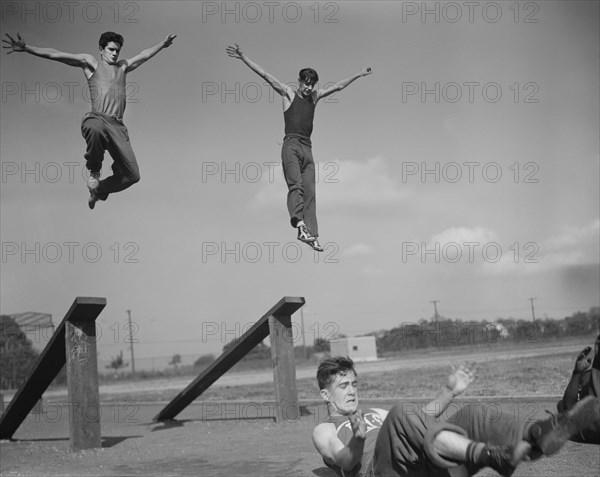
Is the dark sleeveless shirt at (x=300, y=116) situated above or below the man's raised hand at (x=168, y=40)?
below

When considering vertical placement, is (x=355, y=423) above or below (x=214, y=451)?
above

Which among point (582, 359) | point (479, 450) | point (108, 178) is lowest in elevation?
point (479, 450)

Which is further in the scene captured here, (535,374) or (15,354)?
(15,354)

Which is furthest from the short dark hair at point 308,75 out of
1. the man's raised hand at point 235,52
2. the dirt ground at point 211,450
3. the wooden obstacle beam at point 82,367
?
the wooden obstacle beam at point 82,367

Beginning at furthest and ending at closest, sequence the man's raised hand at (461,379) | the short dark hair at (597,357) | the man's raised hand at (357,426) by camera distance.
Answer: the short dark hair at (597,357) → the man's raised hand at (357,426) → the man's raised hand at (461,379)

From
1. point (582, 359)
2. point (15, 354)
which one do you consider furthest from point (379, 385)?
point (15, 354)

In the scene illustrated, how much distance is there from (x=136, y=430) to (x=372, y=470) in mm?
9182

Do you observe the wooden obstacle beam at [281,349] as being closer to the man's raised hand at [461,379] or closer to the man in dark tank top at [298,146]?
the man in dark tank top at [298,146]

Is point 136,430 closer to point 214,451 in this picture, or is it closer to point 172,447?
point 172,447

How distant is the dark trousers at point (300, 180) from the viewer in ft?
17.8

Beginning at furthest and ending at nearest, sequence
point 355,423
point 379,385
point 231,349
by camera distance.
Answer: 1. point 379,385
2. point 231,349
3. point 355,423

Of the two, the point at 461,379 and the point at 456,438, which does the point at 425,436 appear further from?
the point at 461,379

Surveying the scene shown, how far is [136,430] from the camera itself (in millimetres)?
12992

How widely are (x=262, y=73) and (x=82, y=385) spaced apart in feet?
21.7
